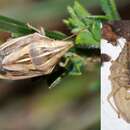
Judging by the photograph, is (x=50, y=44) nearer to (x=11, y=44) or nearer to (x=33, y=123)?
(x=11, y=44)

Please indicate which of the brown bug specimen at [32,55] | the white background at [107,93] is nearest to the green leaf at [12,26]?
the brown bug specimen at [32,55]

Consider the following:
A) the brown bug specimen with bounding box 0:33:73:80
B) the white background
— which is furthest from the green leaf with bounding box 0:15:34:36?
the white background

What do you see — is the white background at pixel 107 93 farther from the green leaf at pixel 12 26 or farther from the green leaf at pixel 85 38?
the green leaf at pixel 12 26

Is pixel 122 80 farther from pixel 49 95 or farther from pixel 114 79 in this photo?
pixel 49 95

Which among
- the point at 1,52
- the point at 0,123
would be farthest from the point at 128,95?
the point at 0,123

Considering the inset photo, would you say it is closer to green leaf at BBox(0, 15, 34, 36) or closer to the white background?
the white background

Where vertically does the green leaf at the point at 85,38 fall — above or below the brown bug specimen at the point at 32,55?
above
